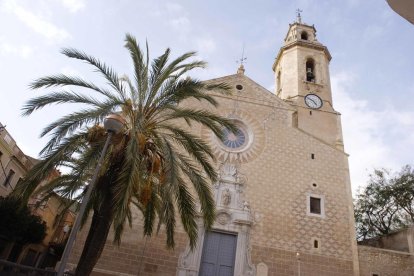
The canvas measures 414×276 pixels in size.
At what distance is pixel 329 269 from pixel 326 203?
304 centimetres

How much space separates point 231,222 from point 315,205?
4.23m

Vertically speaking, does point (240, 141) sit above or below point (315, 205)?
above

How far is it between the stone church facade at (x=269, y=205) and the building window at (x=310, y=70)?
6.94ft

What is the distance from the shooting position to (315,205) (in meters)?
16.1

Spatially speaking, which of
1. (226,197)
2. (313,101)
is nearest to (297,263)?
(226,197)

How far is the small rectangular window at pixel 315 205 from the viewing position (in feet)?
52.2

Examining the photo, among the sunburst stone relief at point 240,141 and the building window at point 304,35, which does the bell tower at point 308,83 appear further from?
the sunburst stone relief at point 240,141

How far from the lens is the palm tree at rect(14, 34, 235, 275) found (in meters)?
7.89

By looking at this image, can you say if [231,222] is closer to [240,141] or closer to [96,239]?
[240,141]

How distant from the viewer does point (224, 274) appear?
14039 millimetres

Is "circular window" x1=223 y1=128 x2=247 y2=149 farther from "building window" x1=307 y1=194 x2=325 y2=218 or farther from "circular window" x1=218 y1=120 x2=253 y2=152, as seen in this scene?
"building window" x1=307 y1=194 x2=325 y2=218

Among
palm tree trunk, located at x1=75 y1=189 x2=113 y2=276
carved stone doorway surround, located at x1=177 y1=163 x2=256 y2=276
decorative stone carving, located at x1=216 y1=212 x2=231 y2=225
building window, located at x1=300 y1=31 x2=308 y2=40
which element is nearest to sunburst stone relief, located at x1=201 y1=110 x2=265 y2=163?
carved stone doorway surround, located at x1=177 y1=163 x2=256 y2=276

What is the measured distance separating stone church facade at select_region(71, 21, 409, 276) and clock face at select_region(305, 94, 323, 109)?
0.22 feet

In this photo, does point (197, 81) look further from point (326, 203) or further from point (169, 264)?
point (326, 203)
